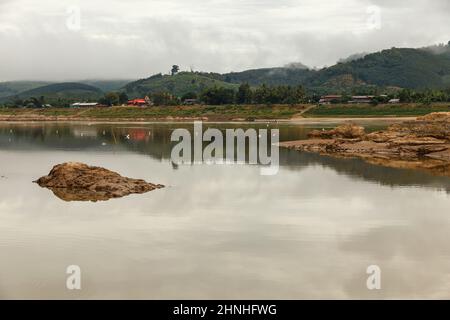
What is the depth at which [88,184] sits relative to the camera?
40656mm

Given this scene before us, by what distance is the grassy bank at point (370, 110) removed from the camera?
136875 millimetres

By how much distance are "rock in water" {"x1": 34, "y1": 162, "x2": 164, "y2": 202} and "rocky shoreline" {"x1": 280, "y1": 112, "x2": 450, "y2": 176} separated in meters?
25.3

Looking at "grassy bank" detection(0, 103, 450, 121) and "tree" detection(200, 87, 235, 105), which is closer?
"grassy bank" detection(0, 103, 450, 121)

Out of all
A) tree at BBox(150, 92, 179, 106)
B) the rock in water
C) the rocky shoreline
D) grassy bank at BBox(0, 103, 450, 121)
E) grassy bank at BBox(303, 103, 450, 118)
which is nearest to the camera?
the rock in water

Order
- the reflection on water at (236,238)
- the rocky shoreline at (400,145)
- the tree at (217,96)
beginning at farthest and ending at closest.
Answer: the tree at (217,96)
the rocky shoreline at (400,145)
the reflection on water at (236,238)

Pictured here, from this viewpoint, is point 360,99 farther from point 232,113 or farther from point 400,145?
point 400,145

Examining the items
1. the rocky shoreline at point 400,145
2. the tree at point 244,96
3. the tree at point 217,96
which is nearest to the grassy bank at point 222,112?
the tree at point 244,96

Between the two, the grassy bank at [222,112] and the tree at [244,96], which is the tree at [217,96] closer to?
the tree at [244,96]

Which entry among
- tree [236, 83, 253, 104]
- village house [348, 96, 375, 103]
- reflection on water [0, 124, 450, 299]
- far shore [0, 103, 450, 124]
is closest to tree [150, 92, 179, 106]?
far shore [0, 103, 450, 124]

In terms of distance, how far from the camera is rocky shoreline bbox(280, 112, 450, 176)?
197 ft

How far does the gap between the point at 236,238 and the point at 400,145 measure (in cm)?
4395

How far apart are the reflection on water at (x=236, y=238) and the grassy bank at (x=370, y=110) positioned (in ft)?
309

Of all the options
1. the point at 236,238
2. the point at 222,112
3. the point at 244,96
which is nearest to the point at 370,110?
the point at 222,112

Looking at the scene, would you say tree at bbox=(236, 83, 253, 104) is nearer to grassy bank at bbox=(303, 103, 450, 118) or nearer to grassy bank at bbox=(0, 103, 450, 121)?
grassy bank at bbox=(0, 103, 450, 121)
